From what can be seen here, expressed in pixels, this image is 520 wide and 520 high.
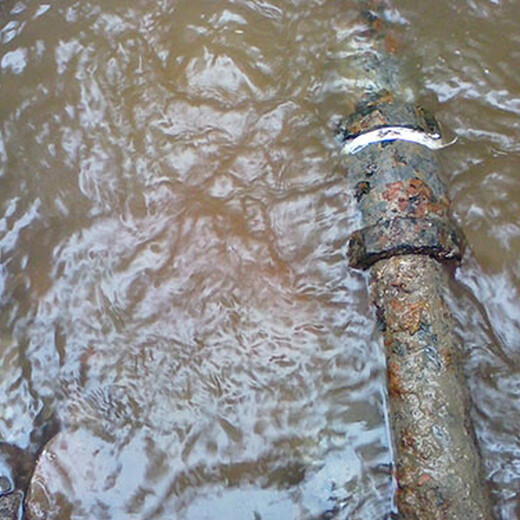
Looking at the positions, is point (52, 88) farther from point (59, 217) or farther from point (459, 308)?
point (459, 308)

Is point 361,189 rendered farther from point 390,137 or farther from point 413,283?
point 413,283

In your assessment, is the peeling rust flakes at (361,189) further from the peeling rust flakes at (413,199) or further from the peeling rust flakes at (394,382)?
the peeling rust flakes at (394,382)

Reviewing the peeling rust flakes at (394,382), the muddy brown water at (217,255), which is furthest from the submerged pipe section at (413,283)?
the muddy brown water at (217,255)

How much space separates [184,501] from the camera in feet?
10.7

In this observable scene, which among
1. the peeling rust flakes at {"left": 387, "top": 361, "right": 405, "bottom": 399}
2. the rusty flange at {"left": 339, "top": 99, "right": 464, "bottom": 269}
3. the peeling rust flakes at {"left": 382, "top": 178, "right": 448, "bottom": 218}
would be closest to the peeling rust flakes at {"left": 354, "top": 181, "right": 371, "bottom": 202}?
the rusty flange at {"left": 339, "top": 99, "right": 464, "bottom": 269}

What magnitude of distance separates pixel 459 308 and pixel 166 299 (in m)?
1.42

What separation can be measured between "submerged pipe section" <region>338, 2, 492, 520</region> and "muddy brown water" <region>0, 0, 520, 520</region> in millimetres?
191

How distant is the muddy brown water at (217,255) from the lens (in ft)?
10.8

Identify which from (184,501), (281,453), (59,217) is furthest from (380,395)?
(59,217)

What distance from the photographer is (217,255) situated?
12.4 ft

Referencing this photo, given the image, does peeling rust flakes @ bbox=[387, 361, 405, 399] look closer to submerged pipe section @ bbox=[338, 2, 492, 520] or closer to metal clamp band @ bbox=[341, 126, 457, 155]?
submerged pipe section @ bbox=[338, 2, 492, 520]

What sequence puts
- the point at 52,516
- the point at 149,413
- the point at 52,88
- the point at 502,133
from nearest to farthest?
1. the point at 52,516
2. the point at 149,413
3. the point at 502,133
4. the point at 52,88

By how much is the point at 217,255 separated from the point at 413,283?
1049 millimetres

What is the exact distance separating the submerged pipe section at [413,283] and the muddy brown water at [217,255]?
0.63 ft
